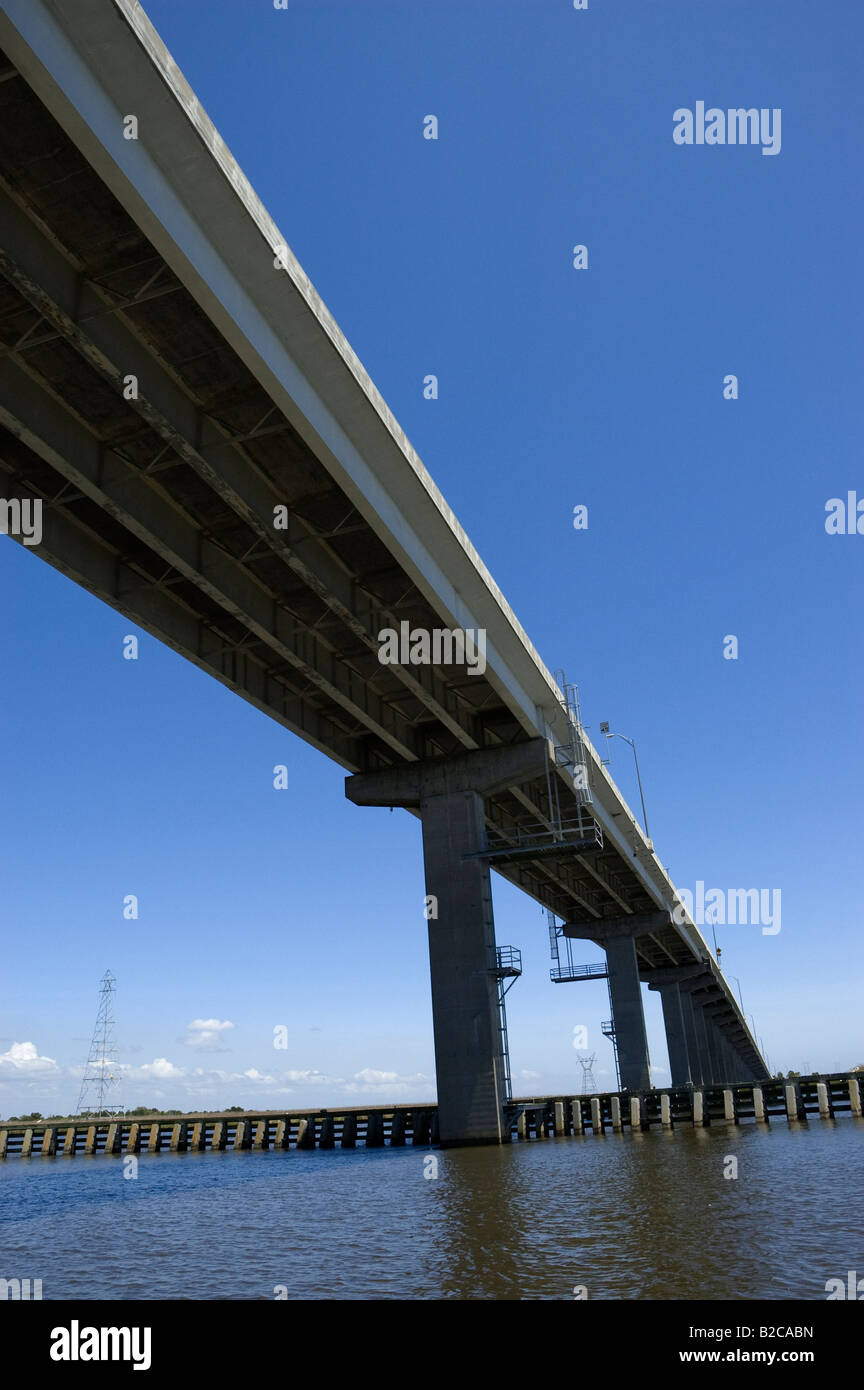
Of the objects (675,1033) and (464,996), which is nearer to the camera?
(464,996)

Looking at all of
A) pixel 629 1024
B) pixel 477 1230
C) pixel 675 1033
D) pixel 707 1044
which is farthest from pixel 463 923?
pixel 707 1044

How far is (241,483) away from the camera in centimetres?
2275

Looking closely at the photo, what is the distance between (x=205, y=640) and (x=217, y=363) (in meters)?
10.9

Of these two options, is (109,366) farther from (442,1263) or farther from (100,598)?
(442,1263)

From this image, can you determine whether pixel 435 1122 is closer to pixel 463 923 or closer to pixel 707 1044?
pixel 463 923

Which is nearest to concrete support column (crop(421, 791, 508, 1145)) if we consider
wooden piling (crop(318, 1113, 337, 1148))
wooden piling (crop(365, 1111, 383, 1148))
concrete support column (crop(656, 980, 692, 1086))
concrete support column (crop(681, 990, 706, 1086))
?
wooden piling (crop(365, 1111, 383, 1148))

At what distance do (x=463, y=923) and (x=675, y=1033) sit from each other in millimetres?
59618

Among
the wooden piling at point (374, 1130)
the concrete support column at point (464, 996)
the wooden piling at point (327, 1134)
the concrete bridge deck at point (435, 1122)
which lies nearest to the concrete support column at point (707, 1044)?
the concrete bridge deck at point (435, 1122)

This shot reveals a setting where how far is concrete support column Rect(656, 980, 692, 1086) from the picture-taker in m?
83.6

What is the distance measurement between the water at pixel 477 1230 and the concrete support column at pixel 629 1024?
3469 cm

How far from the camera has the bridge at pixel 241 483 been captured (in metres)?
15.5

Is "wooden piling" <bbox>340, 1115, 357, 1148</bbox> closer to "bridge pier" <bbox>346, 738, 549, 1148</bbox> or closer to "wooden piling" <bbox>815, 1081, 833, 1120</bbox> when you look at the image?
"bridge pier" <bbox>346, 738, 549, 1148</bbox>

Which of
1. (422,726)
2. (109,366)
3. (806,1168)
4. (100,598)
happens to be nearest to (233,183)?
(109,366)

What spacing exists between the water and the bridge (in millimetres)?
11626
